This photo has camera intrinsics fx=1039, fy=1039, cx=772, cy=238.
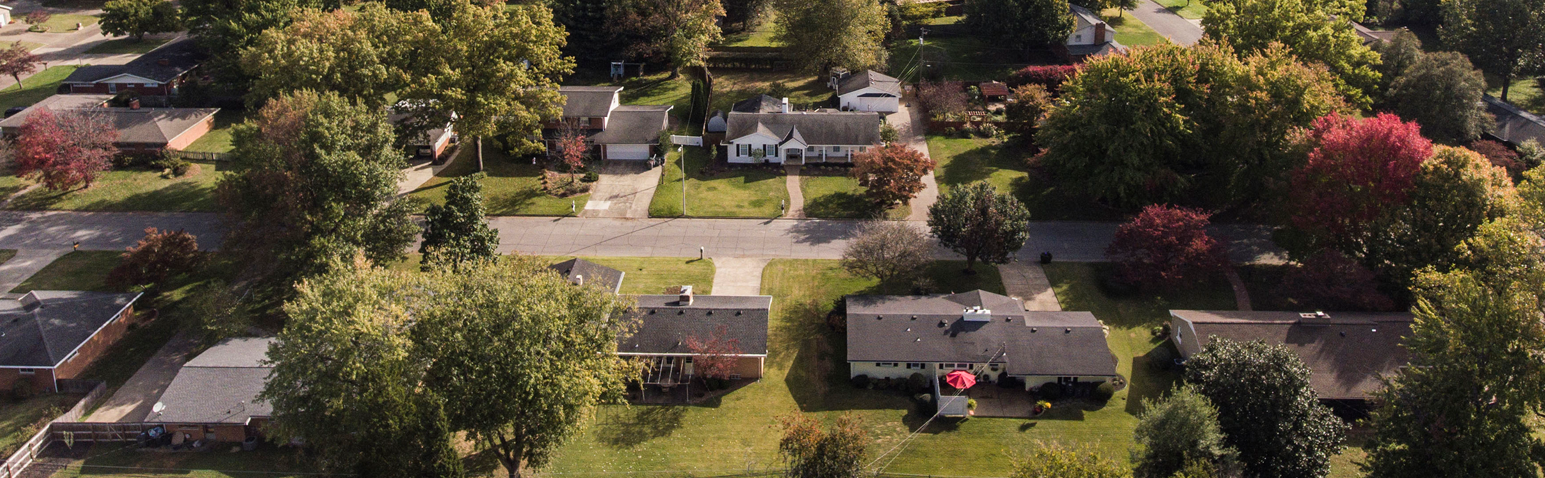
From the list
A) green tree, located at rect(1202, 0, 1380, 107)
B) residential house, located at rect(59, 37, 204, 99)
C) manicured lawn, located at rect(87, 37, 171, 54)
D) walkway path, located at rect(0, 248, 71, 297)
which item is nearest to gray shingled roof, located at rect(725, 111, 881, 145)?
green tree, located at rect(1202, 0, 1380, 107)

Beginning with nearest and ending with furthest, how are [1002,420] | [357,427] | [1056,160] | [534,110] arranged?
1. [357,427]
2. [1002,420]
3. [1056,160]
4. [534,110]

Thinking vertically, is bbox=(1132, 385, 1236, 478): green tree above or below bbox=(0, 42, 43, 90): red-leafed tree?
below

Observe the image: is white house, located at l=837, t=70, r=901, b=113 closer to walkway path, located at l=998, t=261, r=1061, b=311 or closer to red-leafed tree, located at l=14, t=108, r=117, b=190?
walkway path, located at l=998, t=261, r=1061, b=311

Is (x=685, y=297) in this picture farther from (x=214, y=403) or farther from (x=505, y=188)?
(x=505, y=188)

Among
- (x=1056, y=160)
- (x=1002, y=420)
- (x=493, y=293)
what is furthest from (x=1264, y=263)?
(x=493, y=293)

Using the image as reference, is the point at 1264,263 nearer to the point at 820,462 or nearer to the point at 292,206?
the point at 820,462

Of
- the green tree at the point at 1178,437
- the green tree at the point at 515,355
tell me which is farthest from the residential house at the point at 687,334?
the green tree at the point at 1178,437

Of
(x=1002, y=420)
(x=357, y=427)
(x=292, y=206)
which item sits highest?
(x=292, y=206)
